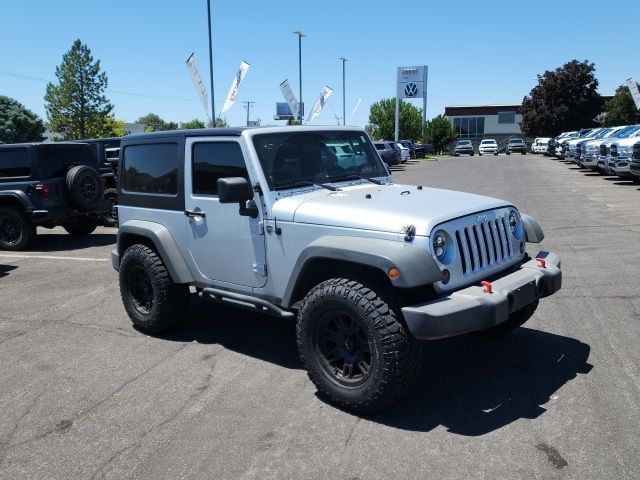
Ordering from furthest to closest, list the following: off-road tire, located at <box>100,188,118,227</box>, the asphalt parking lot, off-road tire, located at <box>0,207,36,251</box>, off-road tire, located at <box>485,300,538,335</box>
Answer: off-road tire, located at <box>100,188,118,227</box>, off-road tire, located at <box>0,207,36,251</box>, off-road tire, located at <box>485,300,538,335</box>, the asphalt parking lot

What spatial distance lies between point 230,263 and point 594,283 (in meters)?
4.36

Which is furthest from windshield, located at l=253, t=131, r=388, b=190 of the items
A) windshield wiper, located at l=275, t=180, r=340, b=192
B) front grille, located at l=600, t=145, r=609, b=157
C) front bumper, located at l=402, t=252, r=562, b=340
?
front grille, located at l=600, t=145, r=609, b=157

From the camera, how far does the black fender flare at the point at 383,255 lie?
3.50 m

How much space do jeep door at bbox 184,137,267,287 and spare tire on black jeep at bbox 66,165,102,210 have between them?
624cm

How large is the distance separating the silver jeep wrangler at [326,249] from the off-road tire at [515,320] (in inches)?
0.6

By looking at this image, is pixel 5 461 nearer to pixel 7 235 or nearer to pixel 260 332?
pixel 260 332

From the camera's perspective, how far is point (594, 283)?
266 inches

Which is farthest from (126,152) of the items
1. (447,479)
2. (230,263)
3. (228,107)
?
(228,107)

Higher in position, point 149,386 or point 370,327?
point 370,327

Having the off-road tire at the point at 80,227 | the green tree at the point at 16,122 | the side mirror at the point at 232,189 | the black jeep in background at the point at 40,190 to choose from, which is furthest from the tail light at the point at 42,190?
the green tree at the point at 16,122

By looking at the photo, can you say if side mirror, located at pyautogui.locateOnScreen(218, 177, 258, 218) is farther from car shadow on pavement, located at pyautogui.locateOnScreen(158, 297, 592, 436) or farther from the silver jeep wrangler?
car shadow on pavement, located at pyautogui.locateOnScreen(158, 297, 592, 436)

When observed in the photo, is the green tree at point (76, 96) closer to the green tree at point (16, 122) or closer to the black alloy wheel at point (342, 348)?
the green tree at point (16, 122)

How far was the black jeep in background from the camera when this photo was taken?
10.4 metres

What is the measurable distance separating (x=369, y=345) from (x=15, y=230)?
9310 millimetres
